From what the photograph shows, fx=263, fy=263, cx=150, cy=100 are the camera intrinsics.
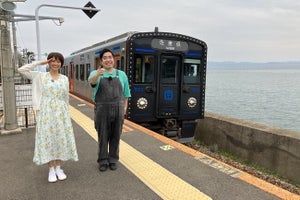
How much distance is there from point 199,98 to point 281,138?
235 cm

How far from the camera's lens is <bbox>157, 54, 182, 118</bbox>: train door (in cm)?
706

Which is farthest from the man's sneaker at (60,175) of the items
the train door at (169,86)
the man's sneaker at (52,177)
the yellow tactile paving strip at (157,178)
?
the train door at (169,86)

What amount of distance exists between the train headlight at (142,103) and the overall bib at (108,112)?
3101 mm

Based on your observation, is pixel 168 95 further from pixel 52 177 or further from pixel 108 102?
pixel 52 177

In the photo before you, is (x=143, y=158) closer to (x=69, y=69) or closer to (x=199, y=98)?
(x=199, y=98)

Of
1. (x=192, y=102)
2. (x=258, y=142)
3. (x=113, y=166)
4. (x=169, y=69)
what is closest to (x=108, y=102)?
(x=113, y=166)

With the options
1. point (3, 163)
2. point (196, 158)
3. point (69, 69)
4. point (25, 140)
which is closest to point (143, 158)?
point (196, 158)

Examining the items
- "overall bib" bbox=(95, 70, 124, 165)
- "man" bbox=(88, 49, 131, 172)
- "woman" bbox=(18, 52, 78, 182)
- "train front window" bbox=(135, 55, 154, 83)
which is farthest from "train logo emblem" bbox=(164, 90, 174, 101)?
"woman" bbox=(18, 52, 78, 182)

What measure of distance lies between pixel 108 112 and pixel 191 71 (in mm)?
4348

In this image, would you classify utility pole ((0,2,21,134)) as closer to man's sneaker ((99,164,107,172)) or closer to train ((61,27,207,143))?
train ((61,27,207,143))

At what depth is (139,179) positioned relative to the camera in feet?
11.4

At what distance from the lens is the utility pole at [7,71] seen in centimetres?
574

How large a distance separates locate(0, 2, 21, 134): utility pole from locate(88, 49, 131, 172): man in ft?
10.9

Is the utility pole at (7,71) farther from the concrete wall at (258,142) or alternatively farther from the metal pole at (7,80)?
the concrete wall at (258,142)
